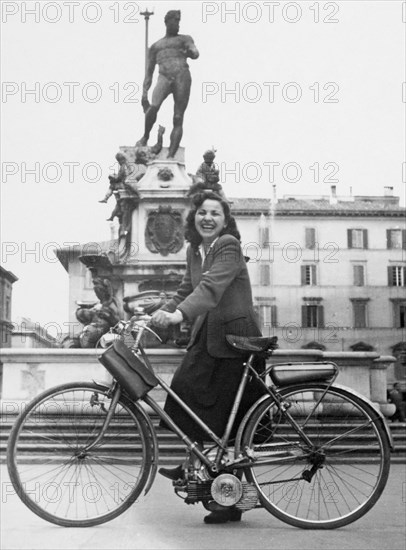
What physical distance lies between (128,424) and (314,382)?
875mm

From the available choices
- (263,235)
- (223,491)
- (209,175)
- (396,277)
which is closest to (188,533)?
(223,491)

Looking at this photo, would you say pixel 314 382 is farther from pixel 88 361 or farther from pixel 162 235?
pixel 162 235

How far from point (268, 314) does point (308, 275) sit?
3771 mm

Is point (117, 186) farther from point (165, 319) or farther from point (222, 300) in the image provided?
point (165, 319)

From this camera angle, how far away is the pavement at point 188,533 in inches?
143

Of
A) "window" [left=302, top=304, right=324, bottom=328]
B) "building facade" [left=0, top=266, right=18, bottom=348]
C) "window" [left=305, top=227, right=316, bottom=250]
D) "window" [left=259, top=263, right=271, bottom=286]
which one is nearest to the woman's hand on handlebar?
"building facade" [left=0, top=266, right=18, bottom=348]

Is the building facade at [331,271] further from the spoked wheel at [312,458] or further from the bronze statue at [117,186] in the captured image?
the spoked wheel at [312,458]

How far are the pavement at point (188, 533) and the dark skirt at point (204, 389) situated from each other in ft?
1.48

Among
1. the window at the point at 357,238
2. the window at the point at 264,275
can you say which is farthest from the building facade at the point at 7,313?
the window at the point at 357,238

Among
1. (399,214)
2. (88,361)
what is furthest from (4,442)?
(399,214)

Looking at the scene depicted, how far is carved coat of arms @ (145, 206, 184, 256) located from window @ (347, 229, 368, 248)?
140 ft

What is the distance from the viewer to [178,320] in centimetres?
374

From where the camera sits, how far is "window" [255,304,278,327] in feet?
176

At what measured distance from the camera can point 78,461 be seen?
401 cm
